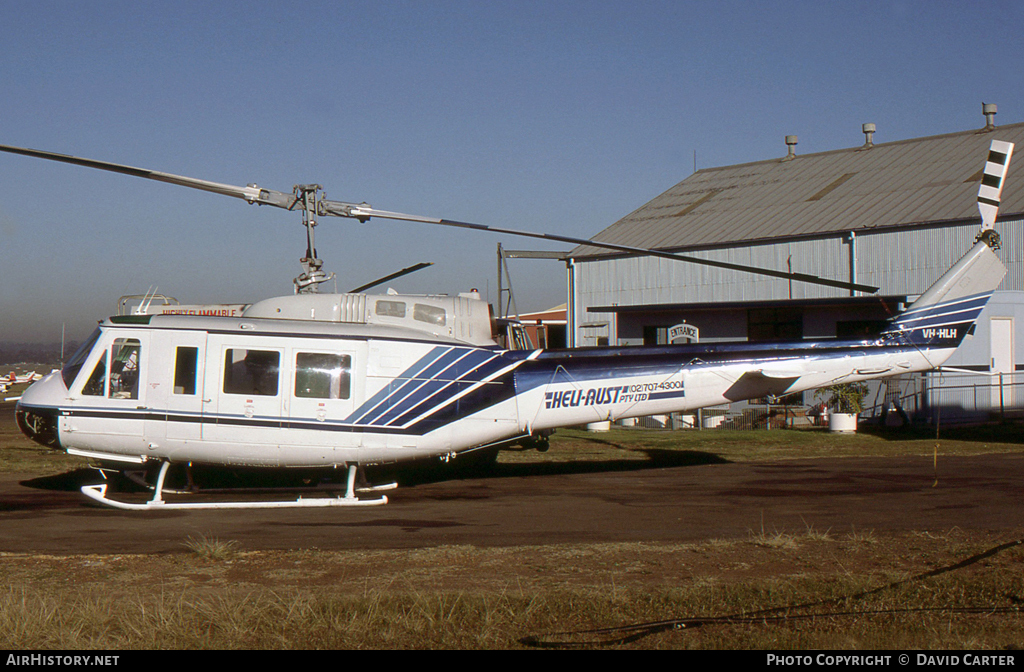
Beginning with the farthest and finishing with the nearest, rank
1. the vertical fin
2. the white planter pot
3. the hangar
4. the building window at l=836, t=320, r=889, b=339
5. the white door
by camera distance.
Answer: the building window at l=836, t=320, r=889, b=339
the hangar
the white door
the white planter pot
the vertical fin

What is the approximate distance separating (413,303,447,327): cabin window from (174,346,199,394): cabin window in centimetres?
341

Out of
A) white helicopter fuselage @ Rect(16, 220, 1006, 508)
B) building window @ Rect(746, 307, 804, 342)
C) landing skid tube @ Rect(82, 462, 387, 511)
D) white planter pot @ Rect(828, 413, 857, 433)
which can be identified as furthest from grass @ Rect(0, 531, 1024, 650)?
building window @ Rect(746, 307, 804, 342)

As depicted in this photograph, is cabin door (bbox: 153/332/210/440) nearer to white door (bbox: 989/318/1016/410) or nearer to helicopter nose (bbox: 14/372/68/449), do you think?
helicopter nose (bbox: 14/372/68/449)

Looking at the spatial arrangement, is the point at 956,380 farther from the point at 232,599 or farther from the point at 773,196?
the point at 232,599

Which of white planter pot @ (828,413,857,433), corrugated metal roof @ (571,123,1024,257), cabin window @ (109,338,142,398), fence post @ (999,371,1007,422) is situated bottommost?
white planter pot @ (828,413,857,433)

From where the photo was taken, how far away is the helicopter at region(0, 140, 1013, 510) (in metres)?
13.0

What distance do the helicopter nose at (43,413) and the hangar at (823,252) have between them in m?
20.3

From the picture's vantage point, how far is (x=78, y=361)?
13.3m

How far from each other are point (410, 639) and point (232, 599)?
1.83m

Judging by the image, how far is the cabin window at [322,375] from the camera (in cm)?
1314

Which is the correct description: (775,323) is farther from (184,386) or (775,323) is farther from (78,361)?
(78,361)

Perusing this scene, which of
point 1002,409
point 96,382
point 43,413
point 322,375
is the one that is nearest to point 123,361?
point 96,382

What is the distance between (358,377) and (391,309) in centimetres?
152

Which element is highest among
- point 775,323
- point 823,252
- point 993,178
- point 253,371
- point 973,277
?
point 823,252
